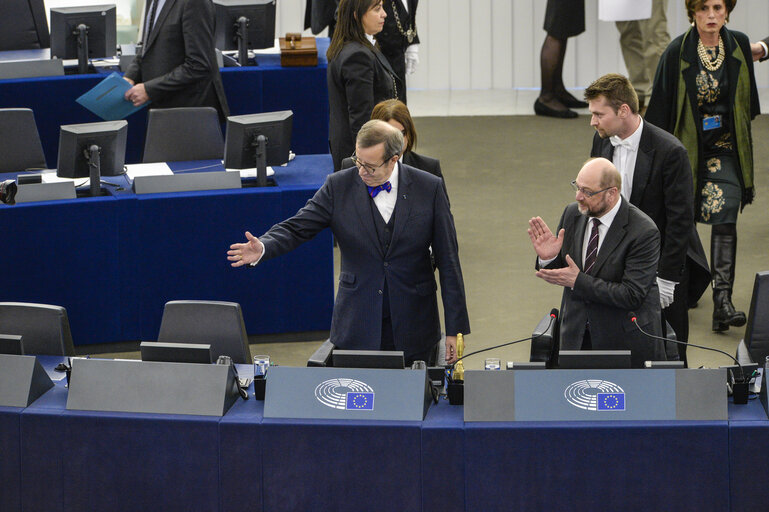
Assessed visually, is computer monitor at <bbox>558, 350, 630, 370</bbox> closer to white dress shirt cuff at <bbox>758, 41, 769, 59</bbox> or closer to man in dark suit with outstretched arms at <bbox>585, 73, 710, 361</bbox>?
man in dark suit with outstretched arms at <bbox>585, 73, 710, 361</bbox>

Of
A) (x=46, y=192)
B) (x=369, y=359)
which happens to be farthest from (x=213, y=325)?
(x=46, y=192)

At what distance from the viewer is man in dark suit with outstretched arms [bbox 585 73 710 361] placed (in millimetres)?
4742

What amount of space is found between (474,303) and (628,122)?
228 centimetres

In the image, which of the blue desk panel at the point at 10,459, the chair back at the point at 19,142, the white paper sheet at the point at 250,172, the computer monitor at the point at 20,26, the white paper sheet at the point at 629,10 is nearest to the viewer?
the blue desk panel at the point at 10,459

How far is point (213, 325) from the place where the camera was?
15.0 feet

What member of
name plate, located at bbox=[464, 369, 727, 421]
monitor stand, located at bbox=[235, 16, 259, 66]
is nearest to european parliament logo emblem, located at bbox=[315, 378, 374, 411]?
name plate, located at bbox=[464, 369, 727, 421]

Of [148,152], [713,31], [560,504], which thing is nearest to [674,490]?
[560,504]

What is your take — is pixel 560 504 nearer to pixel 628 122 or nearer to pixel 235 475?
pixel 235 475

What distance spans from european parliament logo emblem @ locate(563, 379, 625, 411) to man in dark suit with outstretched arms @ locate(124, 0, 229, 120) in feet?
12.5

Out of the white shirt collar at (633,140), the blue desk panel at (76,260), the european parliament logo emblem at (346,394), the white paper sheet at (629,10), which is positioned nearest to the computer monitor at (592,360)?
the european parliament logo emblem at (346,394)

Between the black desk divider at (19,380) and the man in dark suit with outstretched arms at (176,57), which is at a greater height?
the man in dark suit with outstretched arms at (176,57)

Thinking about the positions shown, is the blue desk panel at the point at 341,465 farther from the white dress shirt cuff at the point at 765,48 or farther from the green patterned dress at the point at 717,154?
the white dress shirt cuff at the point at 765,48

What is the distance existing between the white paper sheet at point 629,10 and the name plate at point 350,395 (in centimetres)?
740

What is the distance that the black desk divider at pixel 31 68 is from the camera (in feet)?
25.0
